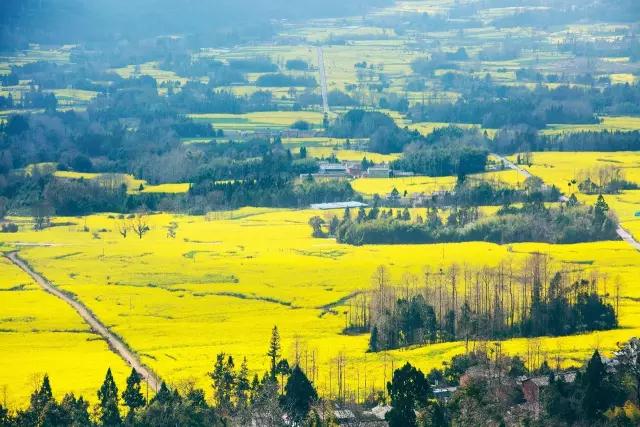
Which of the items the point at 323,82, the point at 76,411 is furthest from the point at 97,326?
the point at 323,82

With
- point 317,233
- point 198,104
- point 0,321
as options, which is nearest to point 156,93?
point 198,104

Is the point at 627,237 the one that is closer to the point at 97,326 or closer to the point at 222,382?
the point at 97,326

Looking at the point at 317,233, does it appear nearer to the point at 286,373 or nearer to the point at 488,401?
the point at 286,373

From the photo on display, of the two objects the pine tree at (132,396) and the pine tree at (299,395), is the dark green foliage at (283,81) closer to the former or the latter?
the pine tree at (132,396)

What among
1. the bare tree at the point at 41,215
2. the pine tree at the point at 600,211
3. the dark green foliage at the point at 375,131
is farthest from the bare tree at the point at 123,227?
the dark green foliage at the point at 375,131

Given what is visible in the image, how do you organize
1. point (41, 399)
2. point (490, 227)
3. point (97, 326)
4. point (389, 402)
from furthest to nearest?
point (490, 227) → point (97, 326) → point (389, 402) → point (41, 399)

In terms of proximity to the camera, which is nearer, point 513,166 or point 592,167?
point 592,167

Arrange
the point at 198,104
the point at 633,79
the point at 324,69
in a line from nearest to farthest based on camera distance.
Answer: the point at 198,104, the point at 633,79, the point at 324,69
